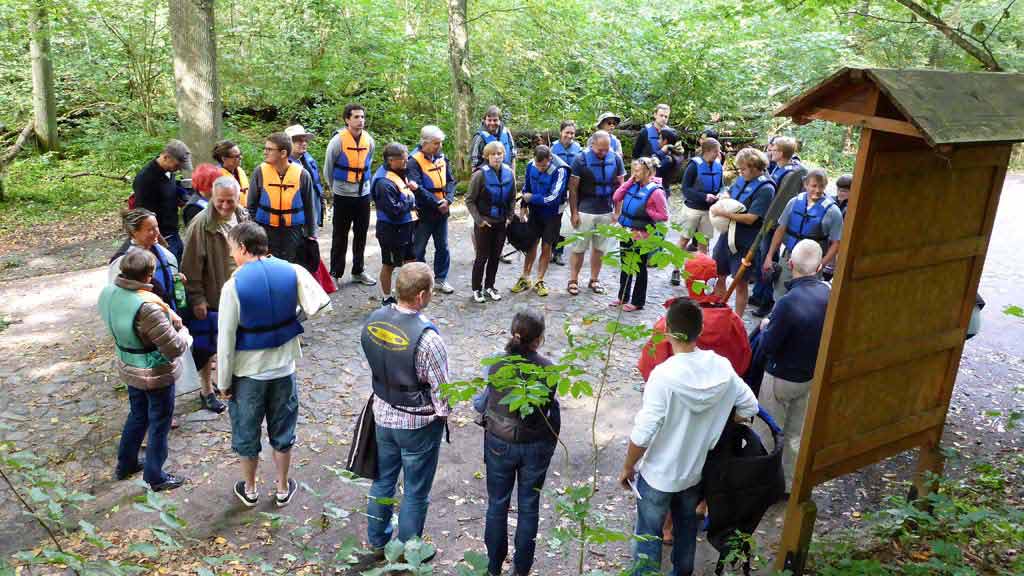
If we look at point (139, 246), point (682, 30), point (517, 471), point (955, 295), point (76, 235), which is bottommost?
point (76, 235)

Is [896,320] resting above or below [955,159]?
below

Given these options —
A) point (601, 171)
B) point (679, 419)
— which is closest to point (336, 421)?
→ point (679, 419)

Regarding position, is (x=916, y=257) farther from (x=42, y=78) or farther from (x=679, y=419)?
(x=42, y=78)

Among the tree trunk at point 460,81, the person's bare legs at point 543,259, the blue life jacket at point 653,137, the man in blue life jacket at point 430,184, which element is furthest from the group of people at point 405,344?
the tree trunk at point 460,81

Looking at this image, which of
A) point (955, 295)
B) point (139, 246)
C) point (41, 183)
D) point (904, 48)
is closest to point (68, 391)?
point (139, 246)

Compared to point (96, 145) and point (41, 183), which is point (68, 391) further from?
point (41, 183)

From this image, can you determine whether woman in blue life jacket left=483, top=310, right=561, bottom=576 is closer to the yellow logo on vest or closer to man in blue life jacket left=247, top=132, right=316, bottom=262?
the yellow logo on vest

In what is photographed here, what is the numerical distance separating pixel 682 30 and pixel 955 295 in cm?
1270

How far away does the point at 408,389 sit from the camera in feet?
13.4

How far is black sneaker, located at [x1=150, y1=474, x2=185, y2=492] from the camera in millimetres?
5008

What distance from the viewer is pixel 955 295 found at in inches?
165

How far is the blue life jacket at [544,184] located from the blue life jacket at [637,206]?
833 millimetres

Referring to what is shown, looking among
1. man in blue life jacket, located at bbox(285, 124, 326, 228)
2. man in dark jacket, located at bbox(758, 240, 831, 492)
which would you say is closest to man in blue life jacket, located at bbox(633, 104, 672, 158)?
man in blue life jacket, located at bbox(285, 124, 326, 228)

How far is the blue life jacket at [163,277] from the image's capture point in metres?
5.36
